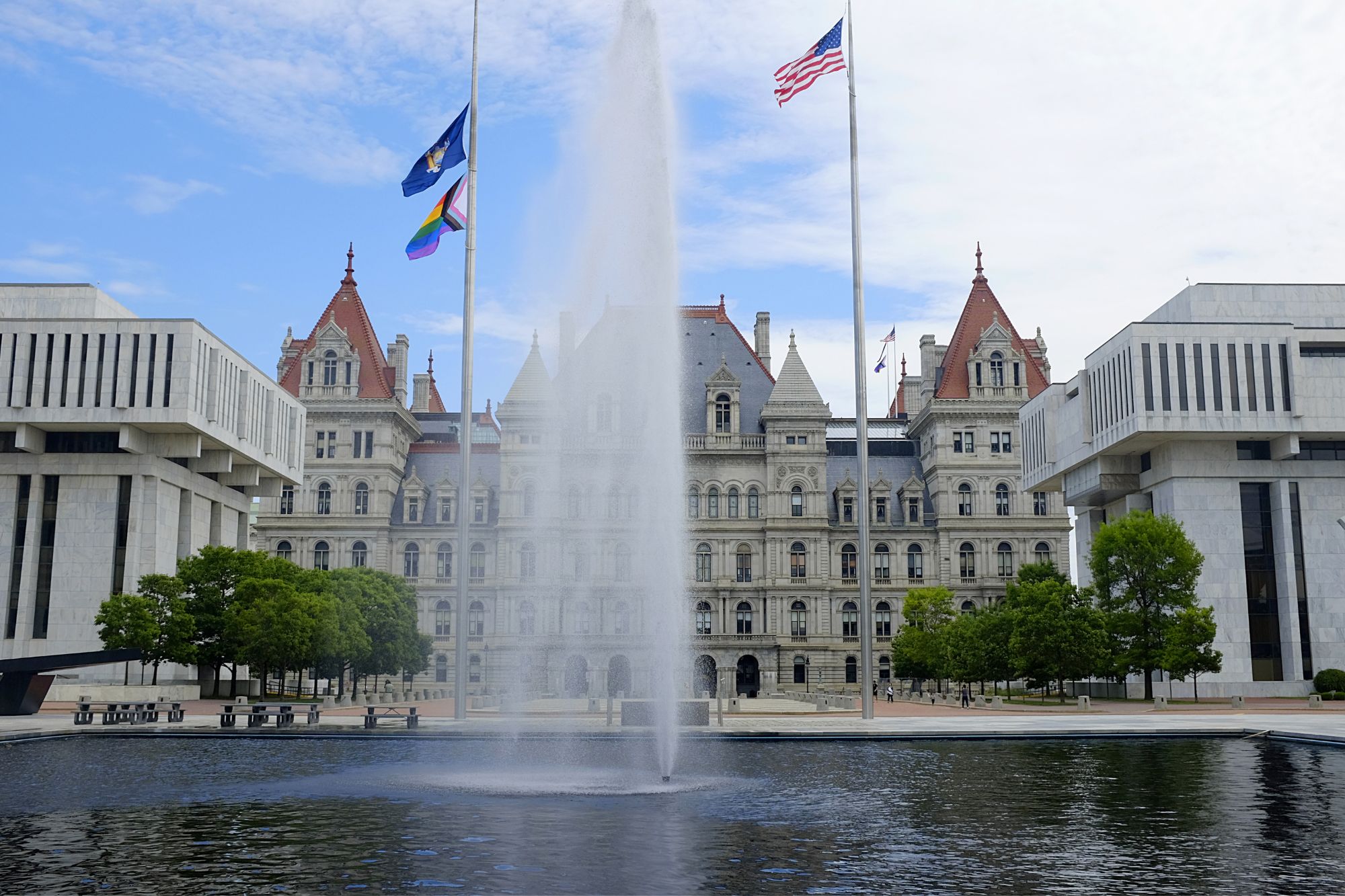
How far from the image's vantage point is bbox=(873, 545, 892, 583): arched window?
357 ft

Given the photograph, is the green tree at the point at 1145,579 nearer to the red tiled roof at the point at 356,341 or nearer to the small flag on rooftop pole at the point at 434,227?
the small flag on rooftop pole at the point at 434,227

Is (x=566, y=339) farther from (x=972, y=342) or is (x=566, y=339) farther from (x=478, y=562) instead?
(x=972, y=342)

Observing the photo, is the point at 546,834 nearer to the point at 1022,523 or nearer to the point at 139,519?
the point at 139,519

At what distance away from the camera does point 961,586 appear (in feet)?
350

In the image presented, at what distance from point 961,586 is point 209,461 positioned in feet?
201

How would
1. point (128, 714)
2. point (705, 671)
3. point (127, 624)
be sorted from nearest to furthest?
point (128, 714) < point (127, 624) < point (705, 671)

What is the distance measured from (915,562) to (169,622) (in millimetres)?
63426

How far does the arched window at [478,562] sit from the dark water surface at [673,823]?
70118mm

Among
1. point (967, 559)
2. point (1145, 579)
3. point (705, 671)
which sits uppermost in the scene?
point (967, 559)

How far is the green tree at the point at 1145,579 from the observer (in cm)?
6906

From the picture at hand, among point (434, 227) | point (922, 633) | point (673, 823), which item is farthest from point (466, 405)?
point (922, 633)

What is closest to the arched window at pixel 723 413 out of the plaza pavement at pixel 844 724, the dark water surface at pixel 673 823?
the plaza pavement at pixel 844 724

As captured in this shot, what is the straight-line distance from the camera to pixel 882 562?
109 meters

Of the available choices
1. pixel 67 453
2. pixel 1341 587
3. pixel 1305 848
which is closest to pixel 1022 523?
pixel 1341 587
